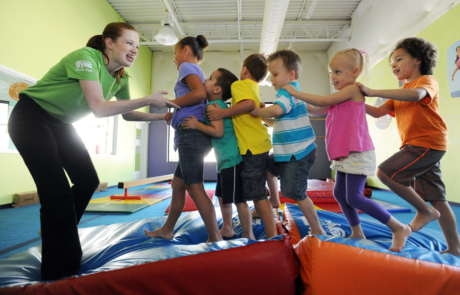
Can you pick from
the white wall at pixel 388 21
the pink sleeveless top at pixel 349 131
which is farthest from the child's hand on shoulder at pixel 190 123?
the white wall at pixel 388 21

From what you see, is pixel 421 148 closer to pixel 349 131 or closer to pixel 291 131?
pixel 349 131

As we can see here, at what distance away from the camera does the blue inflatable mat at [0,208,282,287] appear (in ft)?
3.75

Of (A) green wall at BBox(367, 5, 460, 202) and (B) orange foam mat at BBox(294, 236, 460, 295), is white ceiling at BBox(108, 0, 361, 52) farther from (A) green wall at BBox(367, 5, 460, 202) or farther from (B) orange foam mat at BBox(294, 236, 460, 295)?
(B) orange foam mat at BBox(294, 236, 460, 295)

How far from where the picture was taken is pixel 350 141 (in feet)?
5.24

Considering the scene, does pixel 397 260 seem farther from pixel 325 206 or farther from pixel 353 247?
pixel 325 206

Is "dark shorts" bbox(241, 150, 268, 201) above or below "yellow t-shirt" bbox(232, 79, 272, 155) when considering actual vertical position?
below

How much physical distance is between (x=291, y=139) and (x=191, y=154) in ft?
2.12

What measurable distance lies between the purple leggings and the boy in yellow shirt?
493 mm

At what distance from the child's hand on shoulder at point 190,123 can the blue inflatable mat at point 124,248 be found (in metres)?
0.71

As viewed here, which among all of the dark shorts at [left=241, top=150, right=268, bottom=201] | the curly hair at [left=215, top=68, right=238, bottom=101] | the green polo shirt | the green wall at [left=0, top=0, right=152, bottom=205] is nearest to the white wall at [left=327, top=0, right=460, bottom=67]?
the curly hair at [left=215, top=68, right=238, bottom=101]

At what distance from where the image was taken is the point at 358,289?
0.97m

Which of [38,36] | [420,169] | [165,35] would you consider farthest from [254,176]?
[38,36]

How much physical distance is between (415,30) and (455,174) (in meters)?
2.75

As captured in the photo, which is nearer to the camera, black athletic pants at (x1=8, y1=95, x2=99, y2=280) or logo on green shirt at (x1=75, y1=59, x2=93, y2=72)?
black athletic pants at (x1=8, y1=95, x2=99, y2=280)
